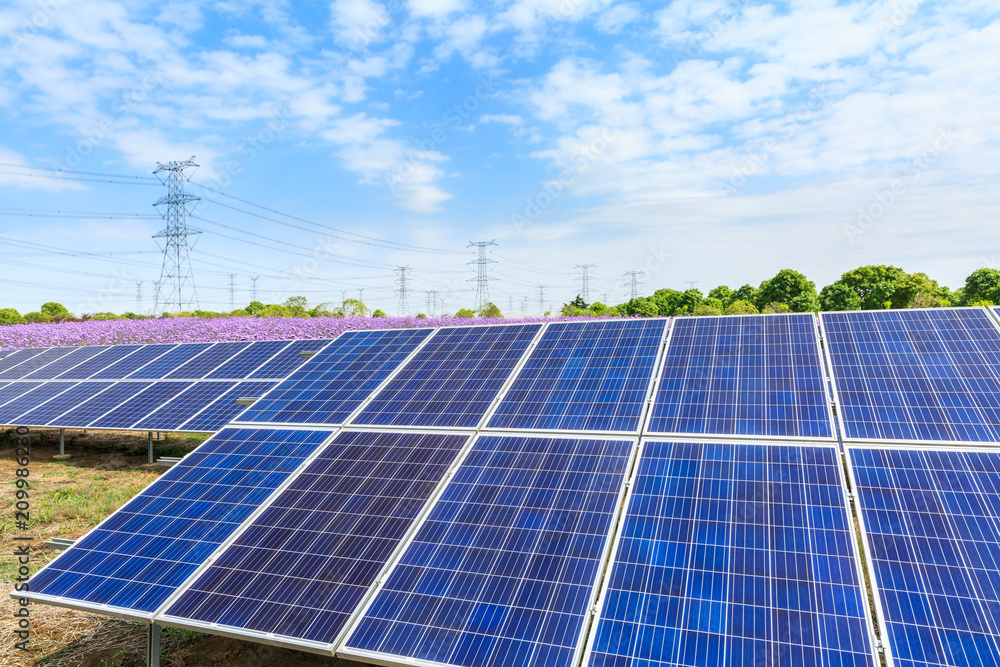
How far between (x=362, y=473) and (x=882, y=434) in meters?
7.39

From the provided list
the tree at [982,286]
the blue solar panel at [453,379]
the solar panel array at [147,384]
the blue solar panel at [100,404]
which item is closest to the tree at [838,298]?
the tree at [982,286]

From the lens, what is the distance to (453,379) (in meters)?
10.7

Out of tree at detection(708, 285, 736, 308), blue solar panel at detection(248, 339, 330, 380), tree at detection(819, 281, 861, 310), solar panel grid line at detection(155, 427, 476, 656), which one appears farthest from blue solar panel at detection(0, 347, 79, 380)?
tree at detection(708, 285, 736, 308)

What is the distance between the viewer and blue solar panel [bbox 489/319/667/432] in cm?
880

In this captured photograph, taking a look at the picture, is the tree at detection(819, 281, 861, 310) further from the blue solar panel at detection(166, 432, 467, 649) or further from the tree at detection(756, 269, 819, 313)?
the blue solar panel at detection(166, 432, 467, 649)

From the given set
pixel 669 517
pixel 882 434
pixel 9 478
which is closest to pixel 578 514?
pixel 669 517

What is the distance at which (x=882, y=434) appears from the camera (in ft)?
24.6

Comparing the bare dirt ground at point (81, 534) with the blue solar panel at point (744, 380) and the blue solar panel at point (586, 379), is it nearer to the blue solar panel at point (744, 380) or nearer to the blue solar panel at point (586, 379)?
the blue solar panel at point (586, 379)

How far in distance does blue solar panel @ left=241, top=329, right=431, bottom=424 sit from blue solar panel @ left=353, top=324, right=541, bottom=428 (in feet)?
1.56

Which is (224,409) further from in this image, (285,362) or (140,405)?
(140,405)

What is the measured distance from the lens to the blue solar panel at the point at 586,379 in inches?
346

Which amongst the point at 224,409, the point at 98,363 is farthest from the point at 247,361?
the point at 98,363

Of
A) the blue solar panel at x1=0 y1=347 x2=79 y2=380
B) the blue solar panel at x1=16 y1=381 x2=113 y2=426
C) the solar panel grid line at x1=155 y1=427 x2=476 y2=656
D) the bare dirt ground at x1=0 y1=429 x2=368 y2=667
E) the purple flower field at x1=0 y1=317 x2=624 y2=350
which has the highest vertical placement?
the purple flower field at x1=0 y1=317 x2=624 y2=350

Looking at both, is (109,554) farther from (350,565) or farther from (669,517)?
(669,517)
